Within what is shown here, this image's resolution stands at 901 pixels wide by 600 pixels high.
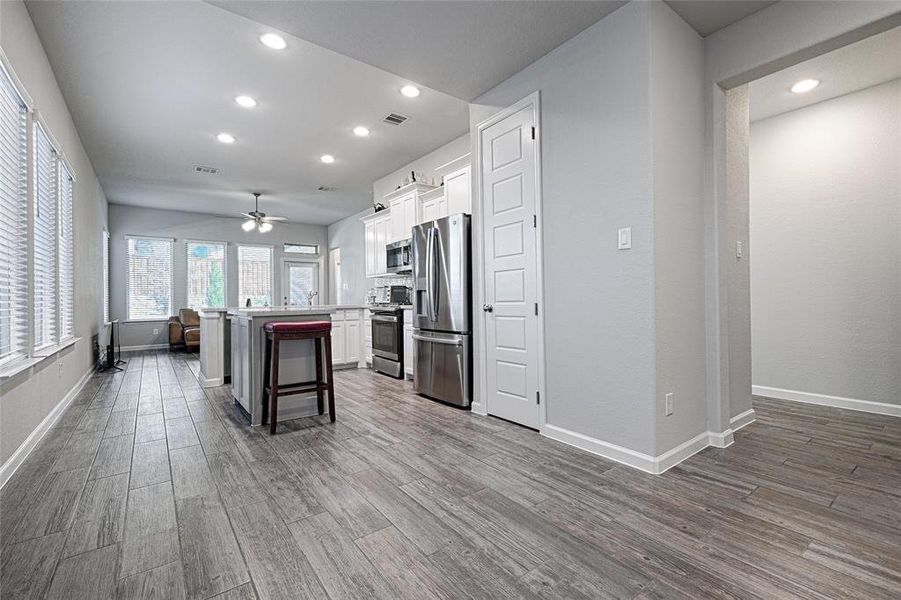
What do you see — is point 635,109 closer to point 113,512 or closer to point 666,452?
point 666,452

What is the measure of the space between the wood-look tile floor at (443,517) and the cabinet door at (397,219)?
10.4ft

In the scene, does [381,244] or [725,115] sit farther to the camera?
[381,244]

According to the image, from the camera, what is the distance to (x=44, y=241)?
3250 mm

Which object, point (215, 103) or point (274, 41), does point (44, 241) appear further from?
point (274, 41)

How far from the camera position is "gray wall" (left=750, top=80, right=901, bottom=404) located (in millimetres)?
3309

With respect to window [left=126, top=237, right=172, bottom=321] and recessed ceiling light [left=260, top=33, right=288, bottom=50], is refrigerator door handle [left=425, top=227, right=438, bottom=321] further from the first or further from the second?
window [left=126, top=237, right=172, bottom=321]

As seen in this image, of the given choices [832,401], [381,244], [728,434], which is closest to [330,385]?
[728,434]

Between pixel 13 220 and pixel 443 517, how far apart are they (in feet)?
10.3

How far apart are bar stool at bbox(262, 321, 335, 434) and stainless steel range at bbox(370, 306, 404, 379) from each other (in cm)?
168

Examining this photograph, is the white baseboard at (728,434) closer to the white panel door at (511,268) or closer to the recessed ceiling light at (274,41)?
the white panel door at (511,268)

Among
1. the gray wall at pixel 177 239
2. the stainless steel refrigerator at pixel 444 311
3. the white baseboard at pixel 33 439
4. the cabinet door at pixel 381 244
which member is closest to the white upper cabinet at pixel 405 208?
the cabinet door at pixel 381 244

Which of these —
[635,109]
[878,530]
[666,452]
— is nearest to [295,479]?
[666,452]

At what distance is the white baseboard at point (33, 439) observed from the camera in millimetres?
2293

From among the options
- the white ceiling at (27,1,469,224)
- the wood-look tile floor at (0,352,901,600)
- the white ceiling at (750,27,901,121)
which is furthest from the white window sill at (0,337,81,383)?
the white ceiling at (750,27,901,121)
